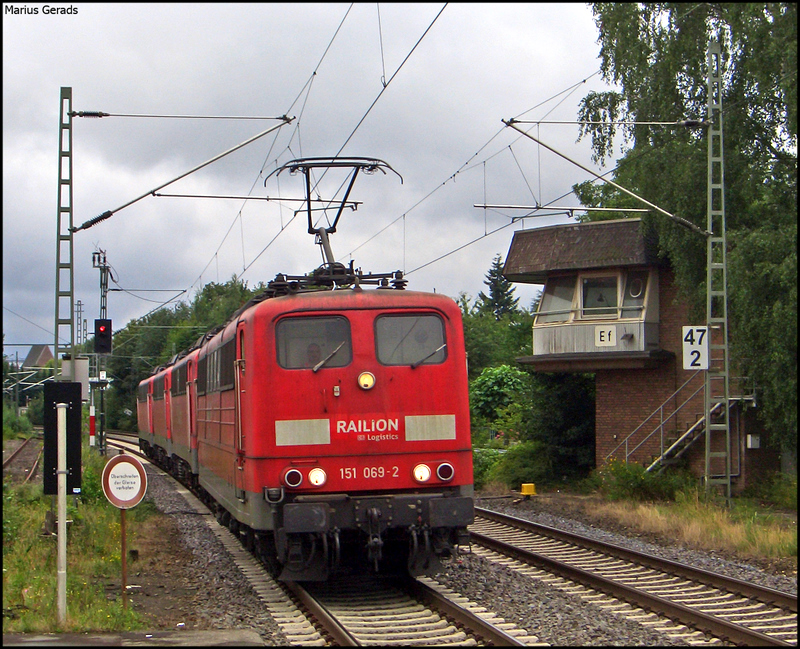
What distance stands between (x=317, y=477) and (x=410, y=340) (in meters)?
1.75

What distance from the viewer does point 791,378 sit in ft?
58.1

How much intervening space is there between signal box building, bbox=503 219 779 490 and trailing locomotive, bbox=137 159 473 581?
42.9 feet

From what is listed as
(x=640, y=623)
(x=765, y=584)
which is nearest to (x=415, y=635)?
(x=640, y=623)

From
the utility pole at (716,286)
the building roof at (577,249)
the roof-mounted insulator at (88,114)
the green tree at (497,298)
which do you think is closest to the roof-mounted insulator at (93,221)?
the roof-mounted insulator at (88,114)

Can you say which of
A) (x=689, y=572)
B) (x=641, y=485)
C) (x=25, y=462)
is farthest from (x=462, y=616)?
(x=25, y=462)

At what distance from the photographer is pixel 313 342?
403 inches

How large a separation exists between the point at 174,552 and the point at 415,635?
21.1ft

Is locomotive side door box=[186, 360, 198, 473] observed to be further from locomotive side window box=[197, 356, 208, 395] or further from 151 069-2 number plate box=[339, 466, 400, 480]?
151 069-2 number plate box=[339, 466, 400, 480]

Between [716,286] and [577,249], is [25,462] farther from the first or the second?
[716,286]

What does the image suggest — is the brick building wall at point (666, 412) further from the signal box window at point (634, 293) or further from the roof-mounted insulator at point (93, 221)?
the roof-mounted insulator at point (93, 221)

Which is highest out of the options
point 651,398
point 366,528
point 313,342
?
point 313,342

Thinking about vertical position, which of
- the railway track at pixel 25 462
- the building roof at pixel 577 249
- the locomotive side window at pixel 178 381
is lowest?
the railway track at pixel 25 462

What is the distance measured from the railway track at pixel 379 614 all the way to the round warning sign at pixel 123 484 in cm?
177

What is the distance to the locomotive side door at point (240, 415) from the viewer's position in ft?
35.0
